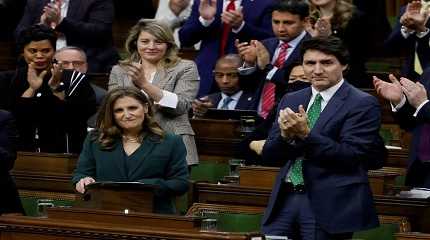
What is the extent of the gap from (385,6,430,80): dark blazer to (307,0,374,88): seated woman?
16cm

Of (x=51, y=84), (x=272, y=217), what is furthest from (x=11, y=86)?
(x=272, y=217)

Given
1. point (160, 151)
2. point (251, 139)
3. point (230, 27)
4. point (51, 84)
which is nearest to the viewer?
point (160, 151)

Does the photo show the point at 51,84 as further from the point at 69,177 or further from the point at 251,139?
the point at 251,139

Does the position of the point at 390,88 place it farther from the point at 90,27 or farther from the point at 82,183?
the point at 90,27

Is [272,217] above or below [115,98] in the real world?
below

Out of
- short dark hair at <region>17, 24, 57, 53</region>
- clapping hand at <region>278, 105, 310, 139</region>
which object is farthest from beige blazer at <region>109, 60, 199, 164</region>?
clapping hand at <region>278, 105, 310, 139</region>

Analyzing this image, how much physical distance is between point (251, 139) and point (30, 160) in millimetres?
1323

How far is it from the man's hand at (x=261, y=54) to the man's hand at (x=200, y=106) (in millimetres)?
382

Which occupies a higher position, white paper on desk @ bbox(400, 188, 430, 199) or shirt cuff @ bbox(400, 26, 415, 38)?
shirt cuff @ bbox(400, 26, 415, 38)

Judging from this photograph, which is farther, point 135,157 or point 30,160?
point 30,160

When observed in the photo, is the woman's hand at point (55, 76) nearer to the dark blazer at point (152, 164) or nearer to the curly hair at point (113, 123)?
the curly hair at point (113, 123)

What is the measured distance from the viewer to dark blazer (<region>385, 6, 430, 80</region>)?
8695 mm

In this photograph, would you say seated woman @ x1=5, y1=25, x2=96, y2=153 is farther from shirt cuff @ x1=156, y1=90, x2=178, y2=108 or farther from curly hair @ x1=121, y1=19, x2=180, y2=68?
shirt cuff @ x1=156, y1=90, x2=178, y2=108

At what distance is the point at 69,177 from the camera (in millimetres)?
7926
